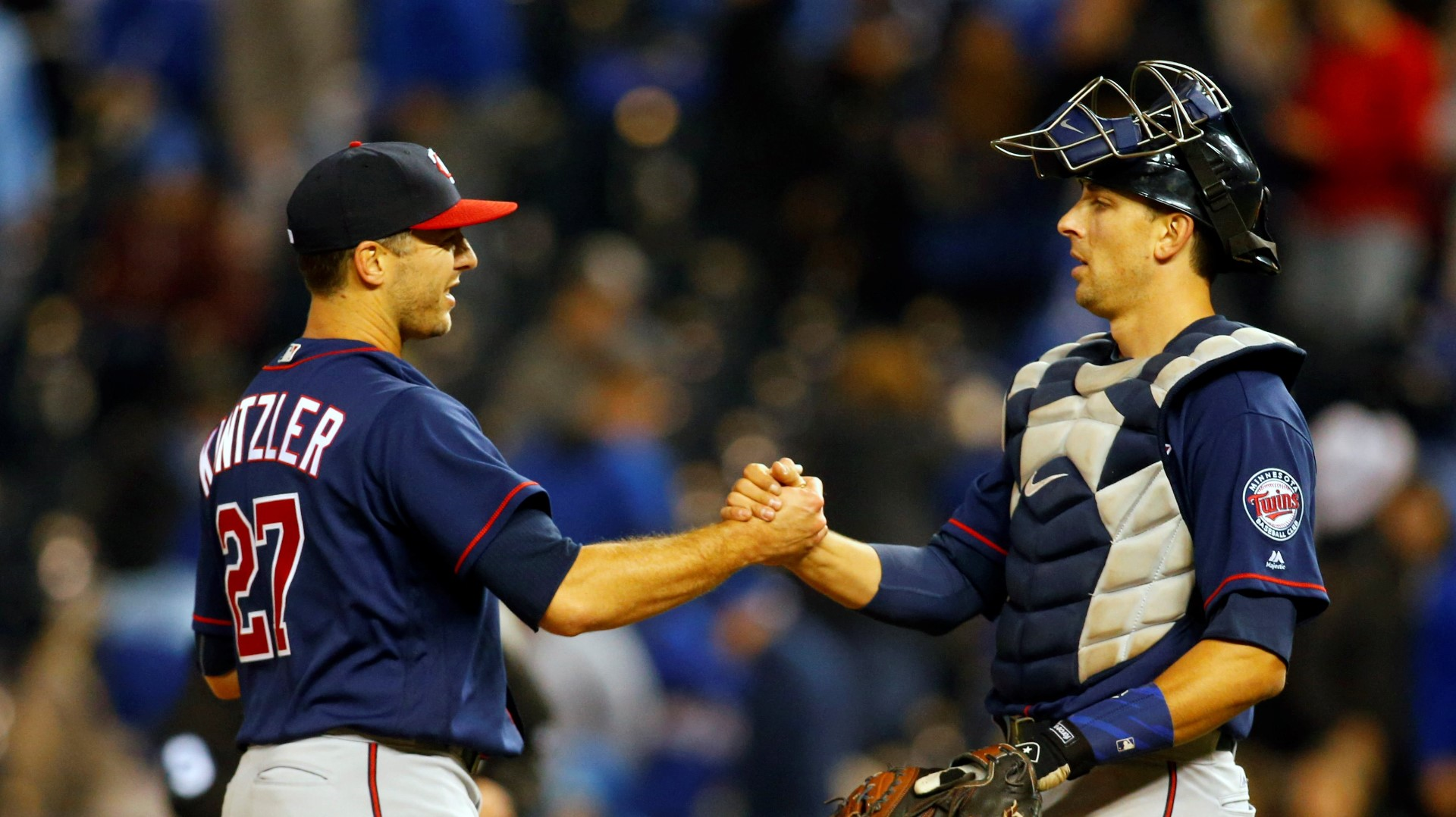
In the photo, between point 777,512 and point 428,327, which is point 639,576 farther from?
point 428,327

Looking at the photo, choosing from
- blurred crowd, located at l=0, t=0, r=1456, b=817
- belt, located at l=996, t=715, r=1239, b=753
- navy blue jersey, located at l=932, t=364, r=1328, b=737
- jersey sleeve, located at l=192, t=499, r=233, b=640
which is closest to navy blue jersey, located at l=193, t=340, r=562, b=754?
jersey sleeve, located at l=192, t=499, r=233, b=640

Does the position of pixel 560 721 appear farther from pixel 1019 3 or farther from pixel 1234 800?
pixel 1019 3

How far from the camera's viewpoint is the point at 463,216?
4164 mm

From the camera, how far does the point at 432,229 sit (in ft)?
13.6

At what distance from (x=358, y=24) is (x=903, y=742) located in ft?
21.0

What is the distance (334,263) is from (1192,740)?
2.13 meters

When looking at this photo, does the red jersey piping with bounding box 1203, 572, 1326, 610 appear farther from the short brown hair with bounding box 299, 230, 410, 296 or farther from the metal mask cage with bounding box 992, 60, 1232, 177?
the short brown hair with bounding box 299, 230, 410, 296

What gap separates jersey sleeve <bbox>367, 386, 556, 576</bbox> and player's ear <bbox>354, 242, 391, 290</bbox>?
34 cm

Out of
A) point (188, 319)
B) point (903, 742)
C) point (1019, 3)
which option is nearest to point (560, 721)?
point (903, 742)

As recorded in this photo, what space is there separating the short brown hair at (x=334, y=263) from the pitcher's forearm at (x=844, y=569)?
1199 mm

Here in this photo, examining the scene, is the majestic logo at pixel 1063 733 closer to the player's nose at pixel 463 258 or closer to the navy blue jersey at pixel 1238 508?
the navy blue jersey at pixel 1238 508

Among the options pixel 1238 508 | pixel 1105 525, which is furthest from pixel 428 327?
pixel 1238 508

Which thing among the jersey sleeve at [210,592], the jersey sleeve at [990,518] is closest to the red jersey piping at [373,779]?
the jersey sleeve at [210,592]

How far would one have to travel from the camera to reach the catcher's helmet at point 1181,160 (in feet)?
13.1
